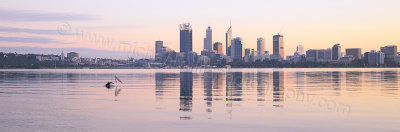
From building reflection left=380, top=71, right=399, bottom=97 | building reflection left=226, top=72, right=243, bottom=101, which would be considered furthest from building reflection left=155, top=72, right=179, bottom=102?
building reflection left=380, top=71, right=399, bottom=97

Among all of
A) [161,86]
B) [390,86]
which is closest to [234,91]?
[161,86]

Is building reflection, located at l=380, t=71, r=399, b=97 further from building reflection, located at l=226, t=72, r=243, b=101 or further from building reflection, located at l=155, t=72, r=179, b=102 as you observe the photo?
building reflection, located at l=155, t=72, r=179, b=102

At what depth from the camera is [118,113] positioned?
82.3ft

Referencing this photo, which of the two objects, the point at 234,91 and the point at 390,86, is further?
the point at 390,86

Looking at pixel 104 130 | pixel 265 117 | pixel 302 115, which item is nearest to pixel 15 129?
pixel 104 130

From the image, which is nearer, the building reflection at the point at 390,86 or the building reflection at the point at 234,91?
the building reflection at the point at 234,91

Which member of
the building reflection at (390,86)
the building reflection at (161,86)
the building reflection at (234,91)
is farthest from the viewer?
the building reflection at (390,86)

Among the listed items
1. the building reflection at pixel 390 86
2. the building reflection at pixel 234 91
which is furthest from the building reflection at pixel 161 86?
the building reflection at pixel 390 86

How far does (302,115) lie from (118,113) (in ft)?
37.2

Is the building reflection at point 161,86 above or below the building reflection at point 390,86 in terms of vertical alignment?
below

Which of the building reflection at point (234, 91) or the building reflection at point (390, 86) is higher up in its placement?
the building reflection at point (390, 86)

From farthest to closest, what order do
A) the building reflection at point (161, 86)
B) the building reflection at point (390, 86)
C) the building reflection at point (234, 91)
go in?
the building reflection at point (390, 86) < the building reflection at point (161, 86) < the building reflection at point (234, 91)

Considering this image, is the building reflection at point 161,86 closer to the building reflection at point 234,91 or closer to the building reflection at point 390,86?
the building reflection at point 234,91

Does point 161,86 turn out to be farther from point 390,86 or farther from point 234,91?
point 390,86
